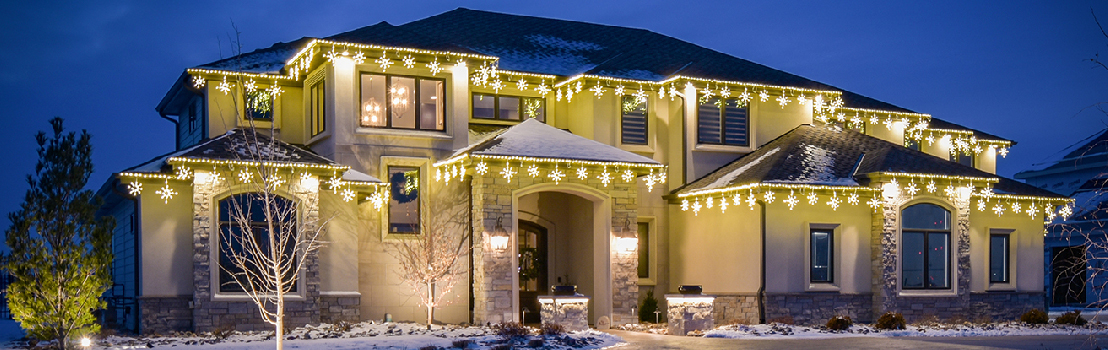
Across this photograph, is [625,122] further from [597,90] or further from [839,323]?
[839,323]

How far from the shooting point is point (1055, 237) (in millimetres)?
31203

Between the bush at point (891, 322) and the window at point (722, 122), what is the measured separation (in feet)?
19.4

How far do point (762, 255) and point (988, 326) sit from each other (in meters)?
4.95

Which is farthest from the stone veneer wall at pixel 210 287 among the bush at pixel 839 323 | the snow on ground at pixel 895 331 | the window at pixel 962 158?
the window at pixel 962 158

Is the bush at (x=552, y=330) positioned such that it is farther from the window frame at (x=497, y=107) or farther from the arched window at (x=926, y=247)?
the arched window at (x=926, y=247)

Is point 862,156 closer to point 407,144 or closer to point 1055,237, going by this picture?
point 407,144

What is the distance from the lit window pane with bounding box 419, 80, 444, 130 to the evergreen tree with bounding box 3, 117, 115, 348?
7490mm

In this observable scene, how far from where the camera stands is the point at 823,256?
2197 centimetres

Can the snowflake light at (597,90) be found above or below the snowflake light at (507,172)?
above

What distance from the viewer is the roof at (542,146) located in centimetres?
2019

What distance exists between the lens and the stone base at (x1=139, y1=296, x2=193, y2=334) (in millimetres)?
18719

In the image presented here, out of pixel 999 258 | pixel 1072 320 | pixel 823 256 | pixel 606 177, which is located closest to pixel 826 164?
pixel 823 256

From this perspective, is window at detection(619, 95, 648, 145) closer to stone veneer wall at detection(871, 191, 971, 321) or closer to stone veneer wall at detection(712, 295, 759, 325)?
stone veneer wall at detection(712, 295, 759, 325)

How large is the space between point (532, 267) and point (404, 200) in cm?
375
